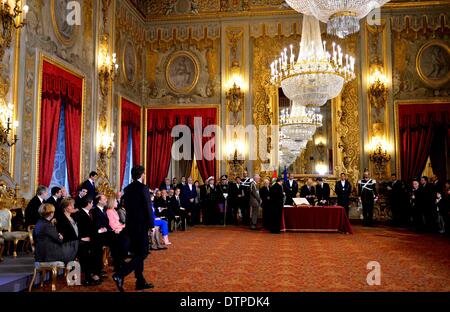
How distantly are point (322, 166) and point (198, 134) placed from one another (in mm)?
4181

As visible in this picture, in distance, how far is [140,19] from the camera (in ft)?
44.2

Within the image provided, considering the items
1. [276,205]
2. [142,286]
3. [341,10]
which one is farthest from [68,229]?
[276,205]

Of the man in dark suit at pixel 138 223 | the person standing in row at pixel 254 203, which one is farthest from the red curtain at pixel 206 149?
the man in dark suit at pixel 138 223

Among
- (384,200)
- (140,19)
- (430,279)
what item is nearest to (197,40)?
(140,19)

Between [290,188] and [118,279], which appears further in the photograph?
[290,188]

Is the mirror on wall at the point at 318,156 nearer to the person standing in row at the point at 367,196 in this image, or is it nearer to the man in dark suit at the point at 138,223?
the person standing in row at the point at 367,196

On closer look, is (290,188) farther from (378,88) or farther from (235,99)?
(378,88)

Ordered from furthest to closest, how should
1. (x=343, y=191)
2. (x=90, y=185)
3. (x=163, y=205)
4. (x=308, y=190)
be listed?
(x=308, y=190)
(x=343, y=191)
(x=163, y=205)
(x=90, y=185)

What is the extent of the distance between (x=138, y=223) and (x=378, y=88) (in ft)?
33.7

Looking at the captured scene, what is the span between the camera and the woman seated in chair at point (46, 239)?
466cm

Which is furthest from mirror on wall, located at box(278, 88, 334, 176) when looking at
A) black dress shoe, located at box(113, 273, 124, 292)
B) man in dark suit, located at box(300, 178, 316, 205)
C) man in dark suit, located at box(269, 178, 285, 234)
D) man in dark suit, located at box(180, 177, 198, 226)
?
black dress shoe, located at box(113, 273, 124, 292)

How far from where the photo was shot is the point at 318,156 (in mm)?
12742
